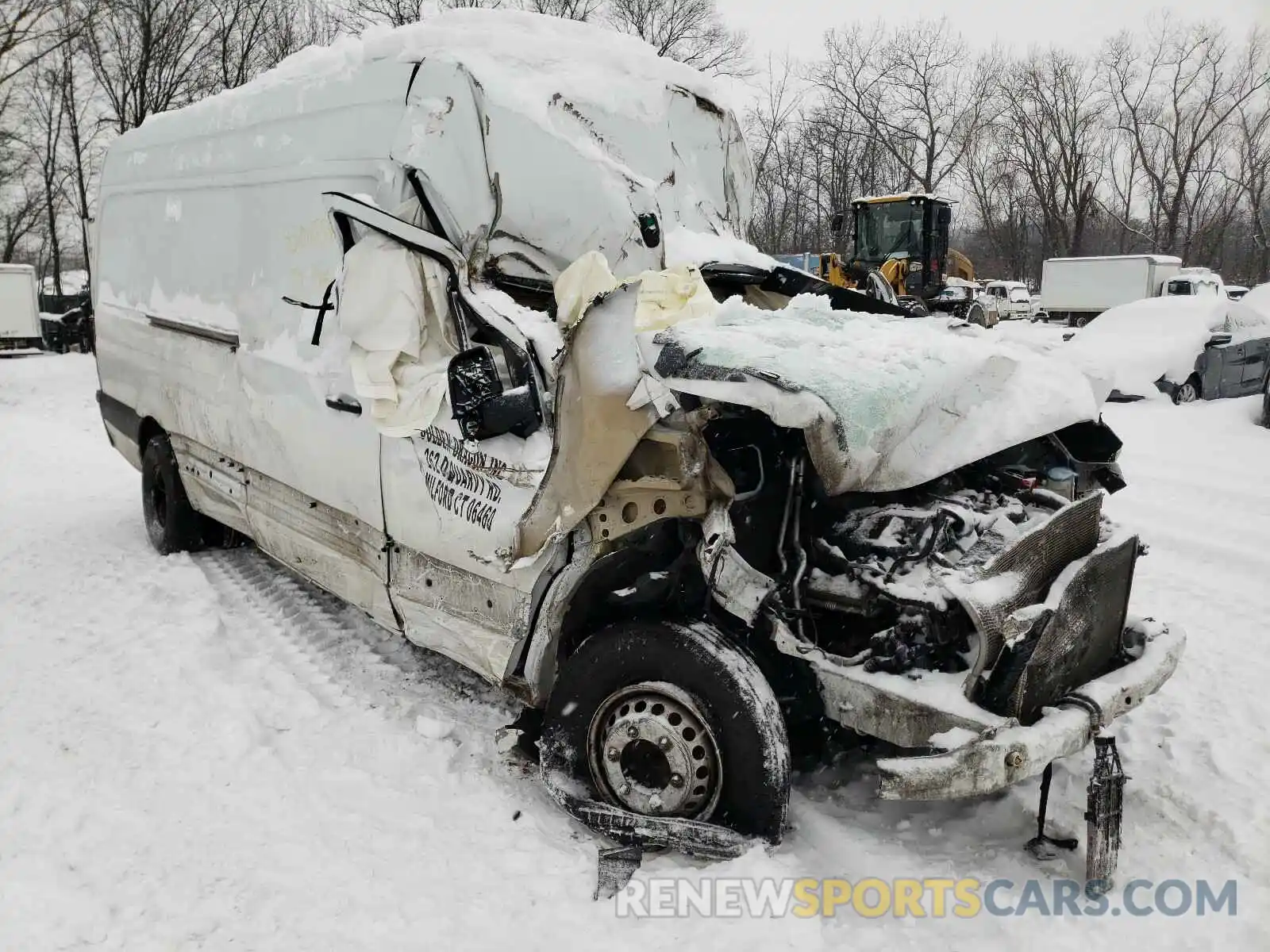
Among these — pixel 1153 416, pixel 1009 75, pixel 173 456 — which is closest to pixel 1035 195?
pixel 1009 75

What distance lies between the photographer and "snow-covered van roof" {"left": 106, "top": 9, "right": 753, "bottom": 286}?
3627 mm

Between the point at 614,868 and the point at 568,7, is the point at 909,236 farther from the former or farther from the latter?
the point at 614,868

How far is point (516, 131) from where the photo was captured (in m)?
3.65

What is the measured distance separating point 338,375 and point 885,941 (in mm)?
2987

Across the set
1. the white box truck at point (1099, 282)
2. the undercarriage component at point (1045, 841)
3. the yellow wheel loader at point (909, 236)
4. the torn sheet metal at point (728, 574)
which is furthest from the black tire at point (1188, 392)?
the white box truck at point (1099, 282)

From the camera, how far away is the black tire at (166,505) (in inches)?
238

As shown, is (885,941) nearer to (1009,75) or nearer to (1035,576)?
(1035,576)

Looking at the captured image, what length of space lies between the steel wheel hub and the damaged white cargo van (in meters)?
0.01

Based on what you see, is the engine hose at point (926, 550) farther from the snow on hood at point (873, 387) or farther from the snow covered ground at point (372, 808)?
the snow covered ground at point (372, 808)

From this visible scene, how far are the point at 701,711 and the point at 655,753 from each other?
28cm

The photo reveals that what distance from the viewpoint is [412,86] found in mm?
3691

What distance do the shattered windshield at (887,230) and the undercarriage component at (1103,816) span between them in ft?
63.7

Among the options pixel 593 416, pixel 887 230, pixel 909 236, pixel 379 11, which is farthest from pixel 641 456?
pixel 379 11

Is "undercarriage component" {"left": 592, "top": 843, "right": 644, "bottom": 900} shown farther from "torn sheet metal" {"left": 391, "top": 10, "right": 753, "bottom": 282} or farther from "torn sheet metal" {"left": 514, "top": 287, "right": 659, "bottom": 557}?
"torn sheet metal" {"left": 391, "top": 10, "right": 753, "bottom": 282}
